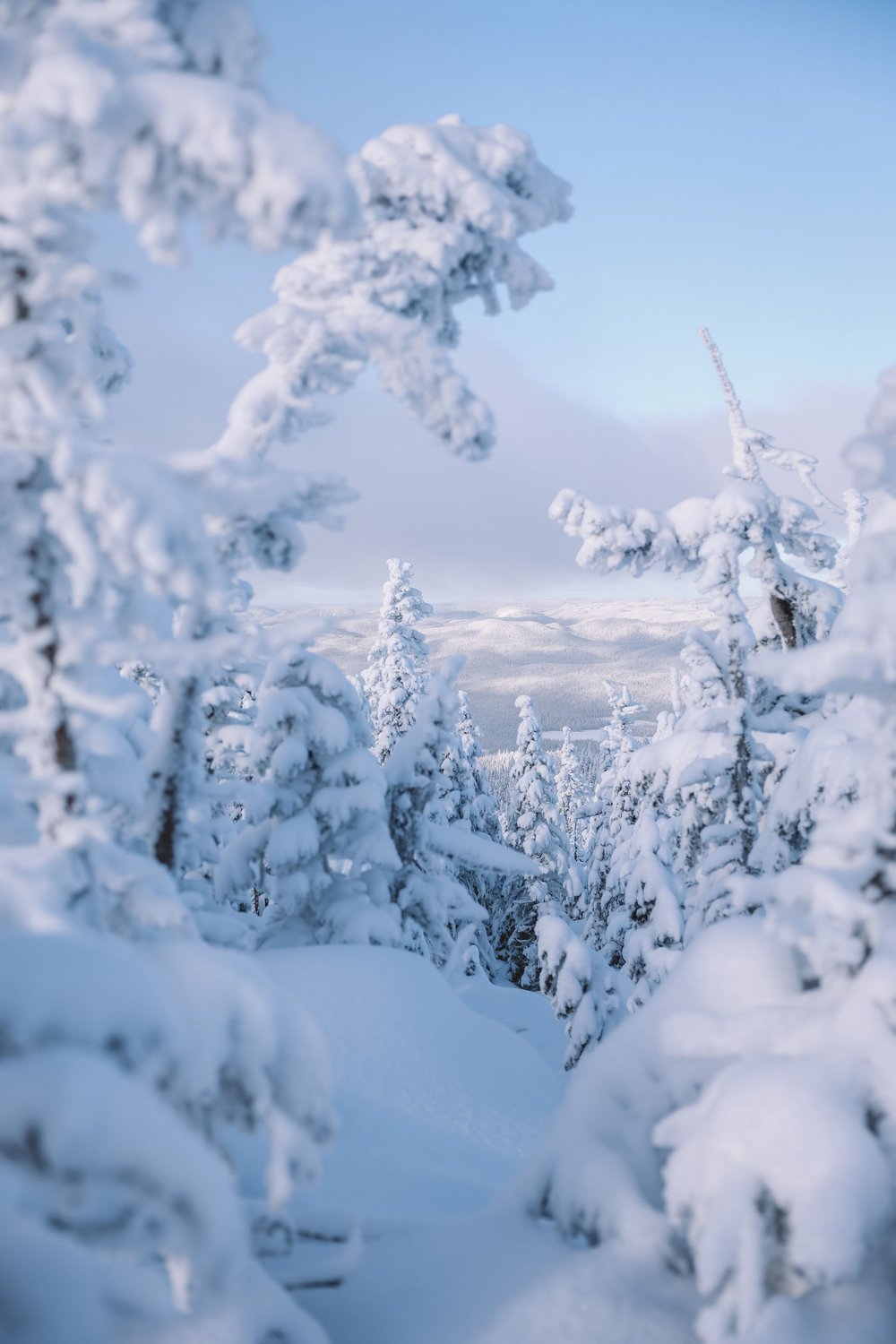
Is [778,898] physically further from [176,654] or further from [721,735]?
[721,735]

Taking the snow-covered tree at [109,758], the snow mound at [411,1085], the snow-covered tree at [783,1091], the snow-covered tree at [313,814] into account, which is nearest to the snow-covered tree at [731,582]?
the snow mound at [411,1085]

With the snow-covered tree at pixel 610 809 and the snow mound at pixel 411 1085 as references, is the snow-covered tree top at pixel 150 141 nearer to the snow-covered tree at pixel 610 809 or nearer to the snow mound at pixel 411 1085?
the snow mound at pixel 411 1085

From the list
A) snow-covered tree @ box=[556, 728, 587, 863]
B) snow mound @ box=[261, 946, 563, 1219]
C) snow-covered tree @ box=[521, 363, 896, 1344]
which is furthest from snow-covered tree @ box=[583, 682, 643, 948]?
snow-covered tree @ box=[521, 363, 896, 1344]

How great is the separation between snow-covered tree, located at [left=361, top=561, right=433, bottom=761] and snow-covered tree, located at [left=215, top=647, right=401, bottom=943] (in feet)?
51.0

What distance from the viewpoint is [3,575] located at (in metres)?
3.86

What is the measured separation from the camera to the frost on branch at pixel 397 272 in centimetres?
583

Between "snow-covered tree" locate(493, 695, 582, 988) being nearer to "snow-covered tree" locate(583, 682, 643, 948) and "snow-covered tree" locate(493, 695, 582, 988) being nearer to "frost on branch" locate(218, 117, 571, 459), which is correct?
"snow-covered tree" locate(583, 682, 643, 948)

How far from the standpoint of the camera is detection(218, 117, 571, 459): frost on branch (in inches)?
230

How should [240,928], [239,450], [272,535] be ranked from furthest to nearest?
[240,928] < [239,450] < [272,535]

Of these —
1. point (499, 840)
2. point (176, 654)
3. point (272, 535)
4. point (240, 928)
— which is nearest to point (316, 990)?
point (240, 928)

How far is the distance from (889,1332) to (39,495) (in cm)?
541


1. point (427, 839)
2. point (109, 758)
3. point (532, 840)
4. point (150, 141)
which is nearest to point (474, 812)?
point (532, 840)

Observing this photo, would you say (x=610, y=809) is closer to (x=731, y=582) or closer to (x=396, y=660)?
(x=396, y=660)

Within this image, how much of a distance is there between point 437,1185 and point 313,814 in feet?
→ 26.2
